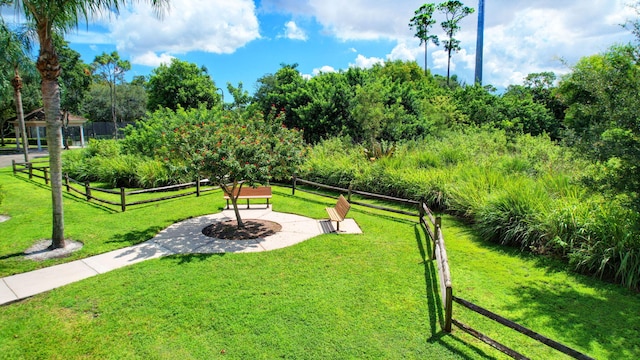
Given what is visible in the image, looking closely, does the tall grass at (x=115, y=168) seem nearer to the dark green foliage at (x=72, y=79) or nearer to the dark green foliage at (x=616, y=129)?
the dark green foliage at (x=616, y=129)

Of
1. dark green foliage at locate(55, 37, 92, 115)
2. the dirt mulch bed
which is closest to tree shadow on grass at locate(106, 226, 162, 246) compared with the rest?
the dirt mulch bed

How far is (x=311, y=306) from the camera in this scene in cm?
527

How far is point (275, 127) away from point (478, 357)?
7.52m

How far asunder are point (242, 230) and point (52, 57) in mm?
5330

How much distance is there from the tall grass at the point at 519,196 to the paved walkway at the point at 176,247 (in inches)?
120

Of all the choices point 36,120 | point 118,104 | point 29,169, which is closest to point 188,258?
point 29,169

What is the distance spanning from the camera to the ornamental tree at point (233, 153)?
795 cm

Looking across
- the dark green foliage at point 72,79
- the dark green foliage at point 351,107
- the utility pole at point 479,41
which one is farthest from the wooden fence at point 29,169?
the utility pole at point 479,41

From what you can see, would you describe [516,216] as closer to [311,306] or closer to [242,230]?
[311,306]

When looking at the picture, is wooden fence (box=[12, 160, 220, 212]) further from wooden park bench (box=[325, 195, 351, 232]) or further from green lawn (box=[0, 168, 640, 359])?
wooden park bench (box=[325, 195, 351, 232])

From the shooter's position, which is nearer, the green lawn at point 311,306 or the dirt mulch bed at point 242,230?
the green lawn at point 311,306

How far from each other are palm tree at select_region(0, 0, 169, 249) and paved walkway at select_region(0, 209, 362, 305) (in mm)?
1337

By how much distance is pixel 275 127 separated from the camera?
1002 centimetres

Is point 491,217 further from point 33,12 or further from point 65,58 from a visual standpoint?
point 65,58
